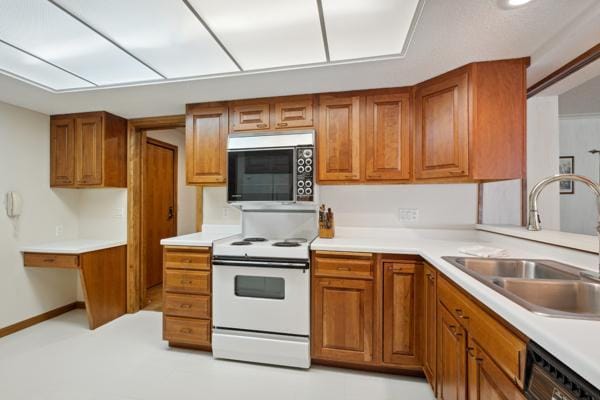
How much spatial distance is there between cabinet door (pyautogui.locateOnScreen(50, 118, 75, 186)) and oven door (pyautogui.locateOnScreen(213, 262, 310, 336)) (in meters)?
2.17

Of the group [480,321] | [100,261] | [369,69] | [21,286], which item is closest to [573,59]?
[369,69]

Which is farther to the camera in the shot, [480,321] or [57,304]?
[57,304]

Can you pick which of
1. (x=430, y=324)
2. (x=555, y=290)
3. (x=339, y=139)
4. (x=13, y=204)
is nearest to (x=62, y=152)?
(x=13, y=204)

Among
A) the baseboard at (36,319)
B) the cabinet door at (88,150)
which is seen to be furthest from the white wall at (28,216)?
the cabinet door at (88,150)

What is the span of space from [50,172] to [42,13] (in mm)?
2239

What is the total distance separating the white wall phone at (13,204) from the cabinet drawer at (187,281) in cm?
173

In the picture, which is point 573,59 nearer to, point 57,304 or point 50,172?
point 50,172

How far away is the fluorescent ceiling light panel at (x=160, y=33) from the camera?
1421 millimetres

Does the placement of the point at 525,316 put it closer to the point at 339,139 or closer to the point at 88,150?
the point at 339,139

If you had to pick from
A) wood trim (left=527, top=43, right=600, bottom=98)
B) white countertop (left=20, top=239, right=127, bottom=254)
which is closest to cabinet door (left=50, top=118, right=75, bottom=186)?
white countertop (left=20, top=239, right=127, bottom=254)

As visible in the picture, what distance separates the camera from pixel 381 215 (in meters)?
2.62

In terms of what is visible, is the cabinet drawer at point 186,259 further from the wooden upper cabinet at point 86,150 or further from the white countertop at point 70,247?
the wooden upper cabinet at point 86,150

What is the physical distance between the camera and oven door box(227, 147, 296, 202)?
238 cm

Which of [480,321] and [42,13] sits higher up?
[42,13]
